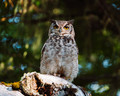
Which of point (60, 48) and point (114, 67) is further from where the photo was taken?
point (114, 67)

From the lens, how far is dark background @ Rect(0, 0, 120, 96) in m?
3.63

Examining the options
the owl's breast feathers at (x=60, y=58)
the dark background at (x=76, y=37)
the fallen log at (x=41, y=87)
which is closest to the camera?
the fallen log at (x=41, y=87)

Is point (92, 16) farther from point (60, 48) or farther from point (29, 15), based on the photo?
point (60, 48)

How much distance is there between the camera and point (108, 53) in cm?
619

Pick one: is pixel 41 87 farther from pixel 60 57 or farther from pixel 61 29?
pixel 61 29

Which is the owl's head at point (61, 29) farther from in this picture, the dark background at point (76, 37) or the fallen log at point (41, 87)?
the fallen log at point (41, 87)

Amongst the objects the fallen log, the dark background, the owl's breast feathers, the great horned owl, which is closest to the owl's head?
the great horned owl

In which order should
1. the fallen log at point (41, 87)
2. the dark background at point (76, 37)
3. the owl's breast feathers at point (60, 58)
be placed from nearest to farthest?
the fallen log at point (41, 87)
the owl's breast feathers at point (60, 58)
the dark background at point (76, 37)

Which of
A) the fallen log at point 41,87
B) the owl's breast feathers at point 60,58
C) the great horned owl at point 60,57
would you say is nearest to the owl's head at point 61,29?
the great horned owl at point 60,57

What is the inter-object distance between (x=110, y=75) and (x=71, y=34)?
230 cm

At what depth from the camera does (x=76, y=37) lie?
5.18 m

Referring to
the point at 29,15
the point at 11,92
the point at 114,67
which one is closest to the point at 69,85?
the point at 11,92

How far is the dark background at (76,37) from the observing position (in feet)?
11.9

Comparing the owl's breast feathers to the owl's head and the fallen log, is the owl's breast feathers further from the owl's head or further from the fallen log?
the fallen log
